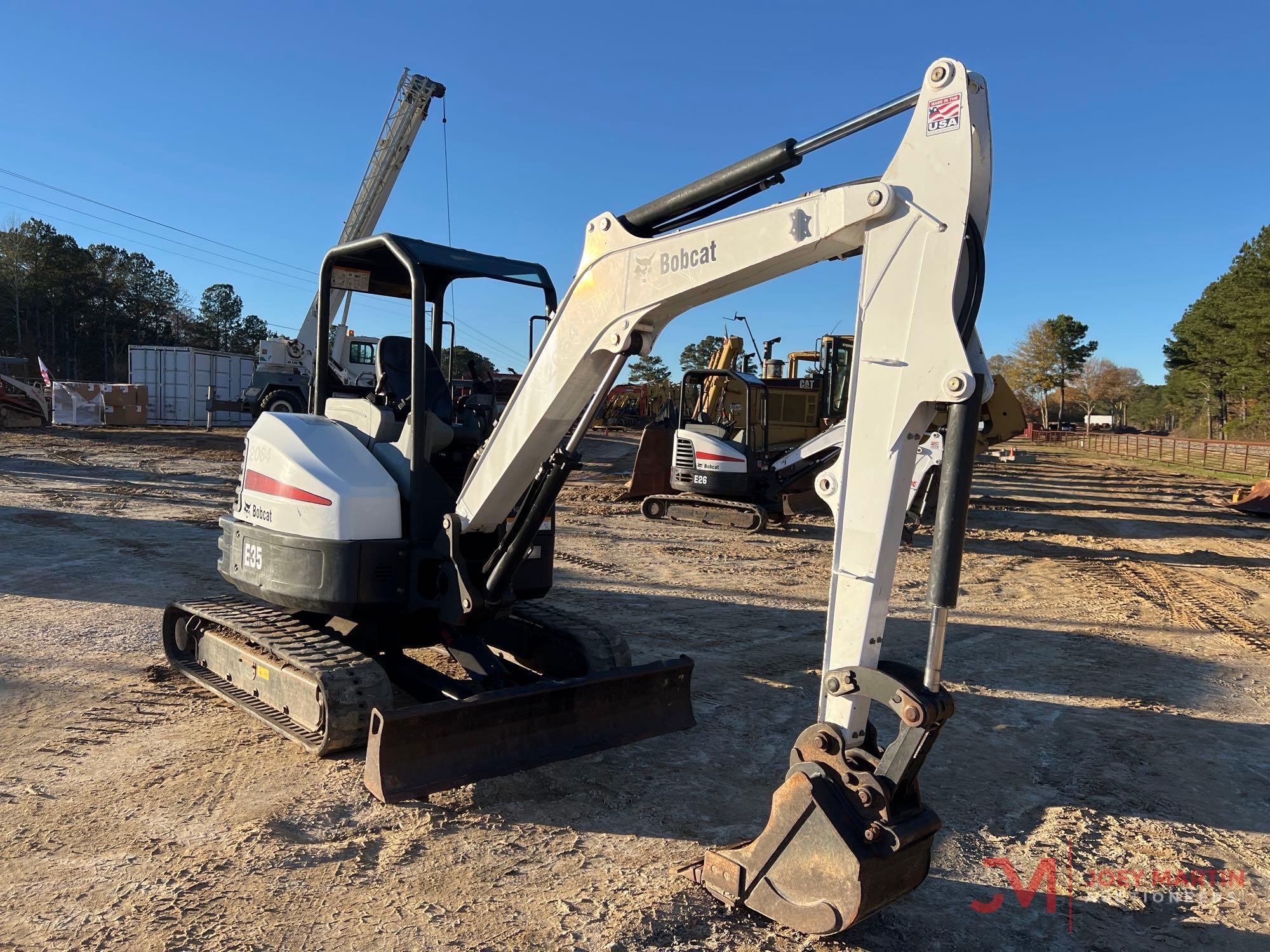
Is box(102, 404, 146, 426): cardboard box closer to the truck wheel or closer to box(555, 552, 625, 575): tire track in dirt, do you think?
the truck wheel

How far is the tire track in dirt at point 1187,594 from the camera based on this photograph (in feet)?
25.4

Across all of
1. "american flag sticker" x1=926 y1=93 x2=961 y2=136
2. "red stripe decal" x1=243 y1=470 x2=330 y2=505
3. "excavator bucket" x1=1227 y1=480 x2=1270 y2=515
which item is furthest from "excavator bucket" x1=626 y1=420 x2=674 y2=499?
"american flag sticker" x1=926 y1=93 x2=961 y2=136

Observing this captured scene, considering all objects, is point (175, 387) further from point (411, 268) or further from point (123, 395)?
point (411, 268)

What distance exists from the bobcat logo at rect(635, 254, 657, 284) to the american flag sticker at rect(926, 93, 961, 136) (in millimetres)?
1156

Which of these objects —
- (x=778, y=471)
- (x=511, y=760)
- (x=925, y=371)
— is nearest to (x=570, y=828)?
(x=511, y=760)

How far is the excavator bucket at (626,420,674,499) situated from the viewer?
587 inches

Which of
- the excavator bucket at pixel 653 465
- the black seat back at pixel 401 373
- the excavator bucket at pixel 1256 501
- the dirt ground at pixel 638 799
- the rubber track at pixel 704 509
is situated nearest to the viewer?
the dirt ground at pixel 638 799

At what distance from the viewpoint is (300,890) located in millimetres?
3031

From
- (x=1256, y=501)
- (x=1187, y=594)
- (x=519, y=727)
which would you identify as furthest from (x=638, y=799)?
(x=1256, y=501)

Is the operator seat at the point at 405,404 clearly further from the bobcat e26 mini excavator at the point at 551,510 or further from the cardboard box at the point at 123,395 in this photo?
the cardboard box at the point at 123,395

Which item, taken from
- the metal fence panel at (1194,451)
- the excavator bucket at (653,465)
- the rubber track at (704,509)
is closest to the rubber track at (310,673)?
the rubber track at (704,509)

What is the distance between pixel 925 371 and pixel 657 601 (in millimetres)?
5558

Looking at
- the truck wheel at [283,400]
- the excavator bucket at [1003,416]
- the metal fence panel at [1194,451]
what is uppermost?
the excavator bucket at [1003,416]

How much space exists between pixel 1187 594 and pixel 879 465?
27.8 ft
